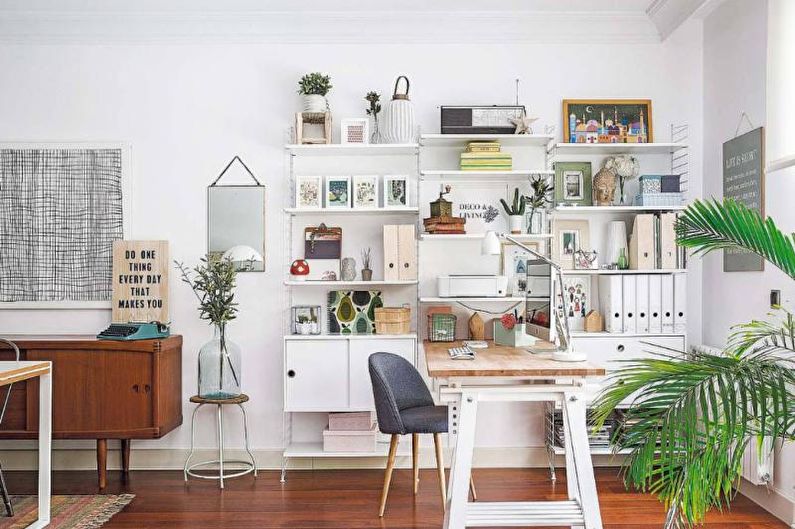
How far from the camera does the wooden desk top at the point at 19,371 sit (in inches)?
131

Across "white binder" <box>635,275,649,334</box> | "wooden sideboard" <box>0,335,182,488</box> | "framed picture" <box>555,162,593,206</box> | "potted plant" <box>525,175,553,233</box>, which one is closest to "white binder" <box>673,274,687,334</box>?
"white binder" <box>635,275,649,334</box>

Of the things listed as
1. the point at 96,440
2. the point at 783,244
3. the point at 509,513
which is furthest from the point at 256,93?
the point at 783,244

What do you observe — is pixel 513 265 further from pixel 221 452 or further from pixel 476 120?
pixel 221 452

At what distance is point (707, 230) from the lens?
265 cm

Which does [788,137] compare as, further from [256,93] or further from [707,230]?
[256,93]

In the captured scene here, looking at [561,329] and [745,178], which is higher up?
[745,178]

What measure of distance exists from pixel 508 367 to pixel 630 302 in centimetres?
164

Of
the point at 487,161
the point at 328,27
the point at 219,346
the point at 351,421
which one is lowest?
the point at 351,421

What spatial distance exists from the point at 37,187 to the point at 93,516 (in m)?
2.17

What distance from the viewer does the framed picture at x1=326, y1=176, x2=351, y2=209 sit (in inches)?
190

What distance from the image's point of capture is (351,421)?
4.68 metres

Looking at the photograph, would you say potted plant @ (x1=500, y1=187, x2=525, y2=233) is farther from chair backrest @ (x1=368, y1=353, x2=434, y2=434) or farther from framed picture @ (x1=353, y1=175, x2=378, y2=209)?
chair backrest @ (x1=368, y1=353, x2=434, y2=434)

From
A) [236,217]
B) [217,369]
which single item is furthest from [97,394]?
[236,217]

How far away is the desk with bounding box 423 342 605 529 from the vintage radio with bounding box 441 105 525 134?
176 cm
